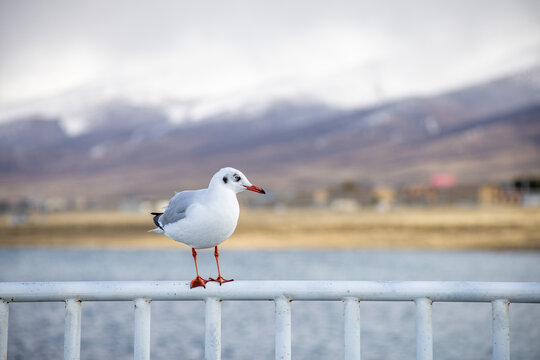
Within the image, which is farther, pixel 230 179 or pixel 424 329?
pixel 230 179

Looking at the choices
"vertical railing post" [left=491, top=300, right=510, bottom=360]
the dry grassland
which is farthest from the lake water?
the dry grassland

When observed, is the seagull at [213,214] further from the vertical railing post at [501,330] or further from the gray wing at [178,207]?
the vertical railing post at [501,330]

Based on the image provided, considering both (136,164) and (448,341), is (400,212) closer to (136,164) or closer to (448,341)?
(448,341)

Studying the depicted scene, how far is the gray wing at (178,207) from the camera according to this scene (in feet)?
8.45

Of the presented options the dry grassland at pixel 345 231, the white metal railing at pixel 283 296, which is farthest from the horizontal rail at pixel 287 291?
the dry grassland at pixel 345 231

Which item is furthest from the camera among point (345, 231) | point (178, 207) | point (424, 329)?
point (345, 231)

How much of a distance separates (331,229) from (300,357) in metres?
31.1

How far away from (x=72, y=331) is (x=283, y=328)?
80 centimetres

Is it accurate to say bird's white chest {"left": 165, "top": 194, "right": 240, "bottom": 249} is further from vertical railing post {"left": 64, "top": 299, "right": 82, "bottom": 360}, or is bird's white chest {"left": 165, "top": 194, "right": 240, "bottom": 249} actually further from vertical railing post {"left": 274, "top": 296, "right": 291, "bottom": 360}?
vertical railing post {"left": 64, "top": 299, "right": 82, "bottom": 360}

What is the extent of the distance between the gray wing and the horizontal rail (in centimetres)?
36

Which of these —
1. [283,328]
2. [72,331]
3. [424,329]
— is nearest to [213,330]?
[283,328]

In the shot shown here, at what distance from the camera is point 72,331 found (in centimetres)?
227

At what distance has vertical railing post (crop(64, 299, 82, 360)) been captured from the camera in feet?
7.41

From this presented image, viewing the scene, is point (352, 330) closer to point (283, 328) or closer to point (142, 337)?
Result: point (283, 328)
